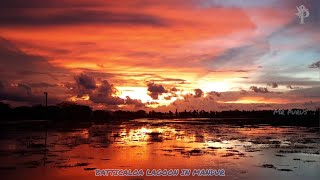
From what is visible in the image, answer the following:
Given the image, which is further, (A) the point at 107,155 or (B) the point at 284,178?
(A) the point at 107,155

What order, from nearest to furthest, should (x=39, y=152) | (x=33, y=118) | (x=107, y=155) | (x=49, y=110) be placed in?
(x=107, y=155) → (x=39, y=152) → (x=33, y=118) → (x=49, y=110)

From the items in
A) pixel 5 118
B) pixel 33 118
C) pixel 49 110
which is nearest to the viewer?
pixel 5 118

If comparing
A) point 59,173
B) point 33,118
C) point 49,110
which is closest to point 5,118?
point 33,118

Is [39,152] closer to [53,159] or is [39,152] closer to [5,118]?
[53,159]

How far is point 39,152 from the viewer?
2578cm

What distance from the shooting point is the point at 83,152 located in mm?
25609

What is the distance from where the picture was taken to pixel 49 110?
10950cm

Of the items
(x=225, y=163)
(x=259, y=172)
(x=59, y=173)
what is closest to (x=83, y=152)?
(x=59, y=173)

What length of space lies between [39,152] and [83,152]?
2867 millimetres

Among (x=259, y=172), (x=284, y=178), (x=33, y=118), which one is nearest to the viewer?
(x=284, y=178)

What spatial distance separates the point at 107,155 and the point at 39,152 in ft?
16.1

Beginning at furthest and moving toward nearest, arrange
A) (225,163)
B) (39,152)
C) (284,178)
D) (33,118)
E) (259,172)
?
(33,118), (39,152), (225,163), (259,172), (284,178)

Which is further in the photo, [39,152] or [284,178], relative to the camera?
[39,152]

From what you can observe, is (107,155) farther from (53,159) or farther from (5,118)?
(5,118)
